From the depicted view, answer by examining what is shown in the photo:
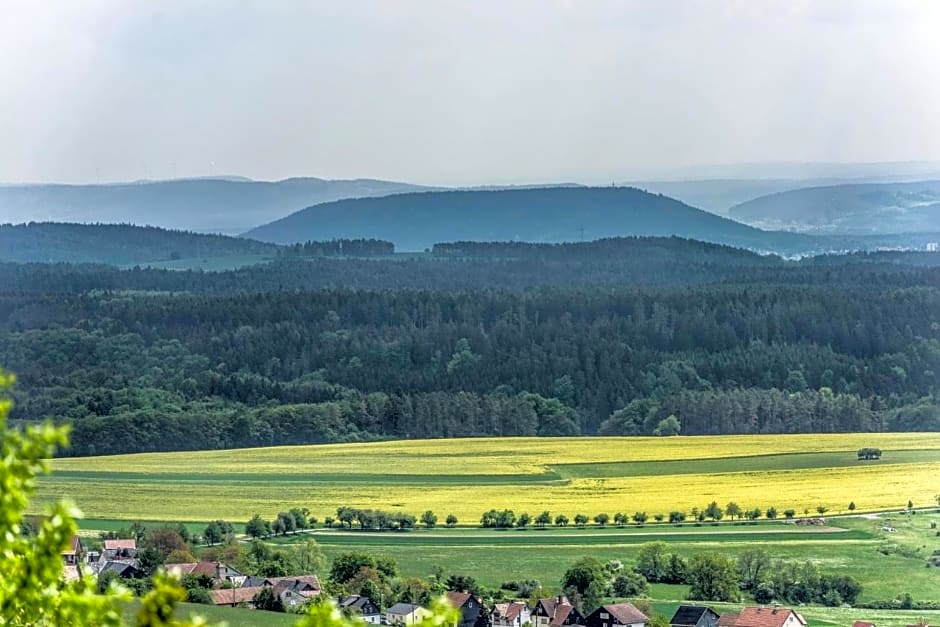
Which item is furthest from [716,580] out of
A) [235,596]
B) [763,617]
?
[235,596]

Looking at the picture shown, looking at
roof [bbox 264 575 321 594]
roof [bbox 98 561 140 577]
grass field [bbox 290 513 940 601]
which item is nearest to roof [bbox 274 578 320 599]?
roof [bbox 264 575 321 594]

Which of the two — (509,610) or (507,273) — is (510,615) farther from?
(507,273)

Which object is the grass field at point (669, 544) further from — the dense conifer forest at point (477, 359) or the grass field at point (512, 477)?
the dense conifer forest at point (477, 359)

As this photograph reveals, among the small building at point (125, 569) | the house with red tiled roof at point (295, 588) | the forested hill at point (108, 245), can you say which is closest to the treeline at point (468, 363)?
the small building at point (125, 569)

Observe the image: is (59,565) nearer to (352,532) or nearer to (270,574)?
(270,574)

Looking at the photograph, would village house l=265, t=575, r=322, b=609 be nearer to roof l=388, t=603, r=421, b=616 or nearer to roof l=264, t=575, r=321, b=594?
roof l=264, t=575, r=321, b=594

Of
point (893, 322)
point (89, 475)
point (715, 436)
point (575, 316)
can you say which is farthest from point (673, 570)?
point (575, 316)
